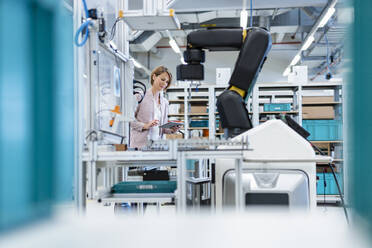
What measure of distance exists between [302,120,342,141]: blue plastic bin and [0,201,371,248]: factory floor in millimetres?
4932

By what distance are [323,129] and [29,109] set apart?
5261 millimetres

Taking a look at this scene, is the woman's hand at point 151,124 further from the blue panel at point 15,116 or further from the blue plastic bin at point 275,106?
the blue plastic bin at point 275,106

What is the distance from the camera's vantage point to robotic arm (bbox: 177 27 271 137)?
85.0 inches

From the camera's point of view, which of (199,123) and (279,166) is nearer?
(279,166)

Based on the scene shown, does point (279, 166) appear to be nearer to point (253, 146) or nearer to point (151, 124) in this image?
point (253, 146)

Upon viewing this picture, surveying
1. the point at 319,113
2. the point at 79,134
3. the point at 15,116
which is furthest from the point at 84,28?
the point at 319,113

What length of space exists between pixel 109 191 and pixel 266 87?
4.49m

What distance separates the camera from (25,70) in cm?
82

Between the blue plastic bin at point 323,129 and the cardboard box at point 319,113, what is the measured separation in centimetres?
8

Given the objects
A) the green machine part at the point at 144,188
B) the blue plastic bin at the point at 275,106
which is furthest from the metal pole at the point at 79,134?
the blue plastic bin at the point at 275,106

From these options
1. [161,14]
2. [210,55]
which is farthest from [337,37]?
[161,14]

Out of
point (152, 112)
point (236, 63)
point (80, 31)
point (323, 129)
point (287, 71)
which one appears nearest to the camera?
point (80, 31)

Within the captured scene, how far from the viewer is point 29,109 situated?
835 mm

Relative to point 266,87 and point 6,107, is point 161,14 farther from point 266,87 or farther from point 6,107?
point 266,87
